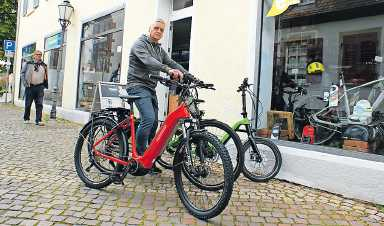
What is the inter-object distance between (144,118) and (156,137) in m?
0.45

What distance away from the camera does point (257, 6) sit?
19.5 feet

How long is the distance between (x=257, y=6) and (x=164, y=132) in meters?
2.83

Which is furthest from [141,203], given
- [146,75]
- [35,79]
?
[35,79]

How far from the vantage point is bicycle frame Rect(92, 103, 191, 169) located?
12.8 ft

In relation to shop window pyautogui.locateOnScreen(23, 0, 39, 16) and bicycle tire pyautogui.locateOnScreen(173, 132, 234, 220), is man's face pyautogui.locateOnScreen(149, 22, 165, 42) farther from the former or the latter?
shop window pyautogui.locateOnScreen(23, 0, 39, 16)

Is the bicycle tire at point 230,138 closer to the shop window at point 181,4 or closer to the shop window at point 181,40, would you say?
the shop window at point 181,40

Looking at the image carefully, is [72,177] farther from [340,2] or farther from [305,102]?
[340,2]

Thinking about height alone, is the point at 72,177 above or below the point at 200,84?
below

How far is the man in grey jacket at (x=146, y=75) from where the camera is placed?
14.4 feet

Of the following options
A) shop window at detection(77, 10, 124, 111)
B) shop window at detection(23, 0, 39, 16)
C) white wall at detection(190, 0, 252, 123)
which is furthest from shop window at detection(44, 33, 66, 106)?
white wall at detection(190, 0, 252, 123)

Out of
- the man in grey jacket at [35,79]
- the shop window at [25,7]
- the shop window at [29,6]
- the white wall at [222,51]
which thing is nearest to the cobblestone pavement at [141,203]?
the white wall at [222,51]

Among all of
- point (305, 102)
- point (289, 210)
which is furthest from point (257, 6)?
point (289, 210)

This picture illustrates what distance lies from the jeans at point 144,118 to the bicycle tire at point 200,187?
0.65 m

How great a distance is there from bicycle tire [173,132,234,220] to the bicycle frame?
254mm
